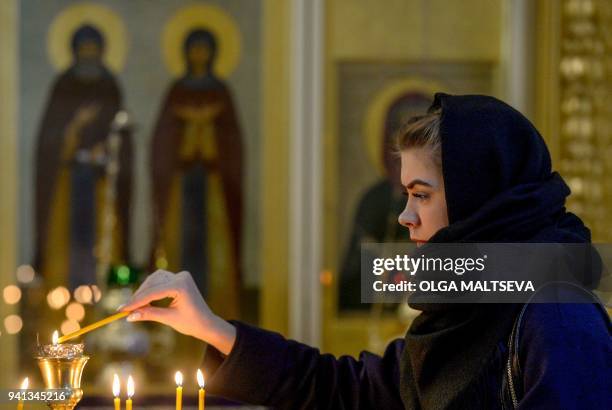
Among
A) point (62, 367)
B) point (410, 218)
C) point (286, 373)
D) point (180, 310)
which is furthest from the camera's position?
point (286, 373)

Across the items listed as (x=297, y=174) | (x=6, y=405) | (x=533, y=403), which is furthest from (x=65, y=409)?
(x=297, y=174)

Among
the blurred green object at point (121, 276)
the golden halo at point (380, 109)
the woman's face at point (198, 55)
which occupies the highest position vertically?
the woman's face at point (198, 55)

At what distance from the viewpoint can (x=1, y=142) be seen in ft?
17.3

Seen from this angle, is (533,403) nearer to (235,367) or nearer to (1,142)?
(235,367)

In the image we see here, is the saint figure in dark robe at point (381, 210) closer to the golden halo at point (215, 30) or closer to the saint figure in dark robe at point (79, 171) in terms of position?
the golden halo at point (215, 30)

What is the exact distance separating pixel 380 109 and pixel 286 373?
373 centimetres

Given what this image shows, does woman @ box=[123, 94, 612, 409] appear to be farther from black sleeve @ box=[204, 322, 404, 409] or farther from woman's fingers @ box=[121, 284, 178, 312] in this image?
black sleeve @ box=[204, 322, 404, 409]

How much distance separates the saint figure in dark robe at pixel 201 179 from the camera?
214 inches

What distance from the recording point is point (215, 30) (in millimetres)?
5453

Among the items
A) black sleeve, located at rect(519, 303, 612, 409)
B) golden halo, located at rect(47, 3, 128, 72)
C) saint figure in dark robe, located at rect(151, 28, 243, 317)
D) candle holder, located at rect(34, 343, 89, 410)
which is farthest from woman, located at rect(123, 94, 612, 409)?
golden halo, located at rect(47, 3, 128, 72)

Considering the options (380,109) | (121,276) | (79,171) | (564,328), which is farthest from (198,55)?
(564,328)

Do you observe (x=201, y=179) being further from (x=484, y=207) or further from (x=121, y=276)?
(x=484, y=207)

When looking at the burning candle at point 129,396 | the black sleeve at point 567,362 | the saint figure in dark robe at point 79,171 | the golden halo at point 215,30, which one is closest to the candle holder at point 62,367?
the burning candle at point 129,396

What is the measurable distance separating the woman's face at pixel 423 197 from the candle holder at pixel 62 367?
0.52 metres
